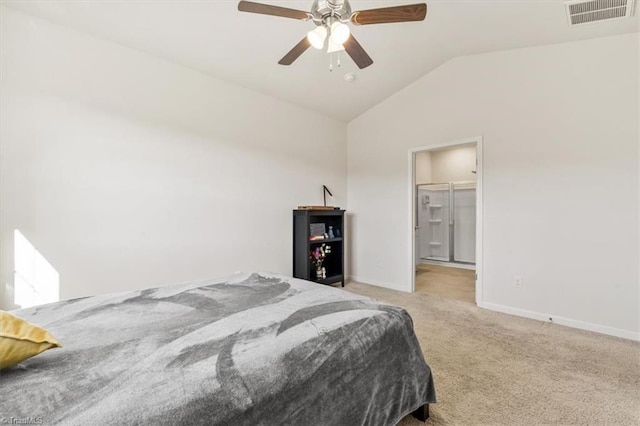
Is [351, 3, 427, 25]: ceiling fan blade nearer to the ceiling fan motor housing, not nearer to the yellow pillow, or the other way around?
the ceiling fan motor housing

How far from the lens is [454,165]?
6.50 metres

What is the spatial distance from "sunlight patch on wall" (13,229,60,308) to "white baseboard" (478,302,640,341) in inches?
163

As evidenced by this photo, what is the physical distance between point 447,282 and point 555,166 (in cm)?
235

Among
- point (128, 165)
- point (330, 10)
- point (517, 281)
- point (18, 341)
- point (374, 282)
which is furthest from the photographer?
point (374, 282)

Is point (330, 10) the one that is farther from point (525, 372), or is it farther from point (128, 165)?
point (525, 372)

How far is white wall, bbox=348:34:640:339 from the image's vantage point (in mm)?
2584

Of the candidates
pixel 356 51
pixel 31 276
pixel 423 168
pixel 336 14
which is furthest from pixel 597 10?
pixel 31 276

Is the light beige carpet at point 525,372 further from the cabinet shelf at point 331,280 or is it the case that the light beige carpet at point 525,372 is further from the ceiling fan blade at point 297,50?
the ceiling fan blade at point 297,50

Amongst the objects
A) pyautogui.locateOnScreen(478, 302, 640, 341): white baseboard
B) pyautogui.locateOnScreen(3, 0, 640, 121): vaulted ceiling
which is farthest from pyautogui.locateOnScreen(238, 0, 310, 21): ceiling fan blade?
pyautogui.locateOnScreen(478, 302, 640, 341): white baseboard

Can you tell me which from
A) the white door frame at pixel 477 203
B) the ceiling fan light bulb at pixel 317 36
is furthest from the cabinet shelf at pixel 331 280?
the ceiling fan light bulb at pixel 317 36

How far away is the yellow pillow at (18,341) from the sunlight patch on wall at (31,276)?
1.66m

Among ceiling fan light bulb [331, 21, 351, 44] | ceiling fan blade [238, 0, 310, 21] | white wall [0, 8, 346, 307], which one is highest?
ceiling fan blade [238, 0, 310, 21]

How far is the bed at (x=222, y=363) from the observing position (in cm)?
79

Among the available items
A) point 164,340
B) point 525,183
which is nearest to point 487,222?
point 525,183
